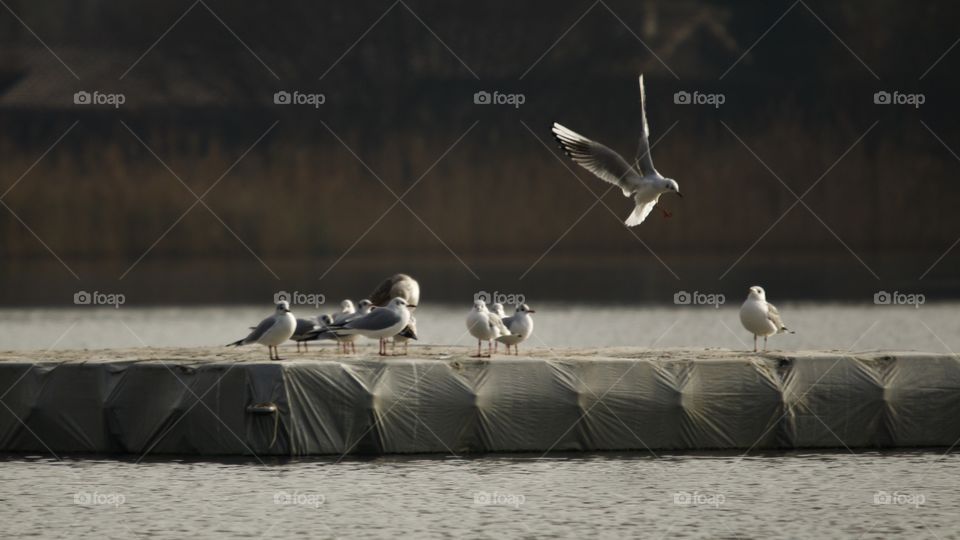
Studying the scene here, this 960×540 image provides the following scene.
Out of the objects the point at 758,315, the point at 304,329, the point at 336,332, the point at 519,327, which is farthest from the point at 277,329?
the point at 758,315

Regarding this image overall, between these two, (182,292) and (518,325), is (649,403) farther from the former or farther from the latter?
(182,292)

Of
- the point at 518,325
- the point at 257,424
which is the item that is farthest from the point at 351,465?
the point at 518,325

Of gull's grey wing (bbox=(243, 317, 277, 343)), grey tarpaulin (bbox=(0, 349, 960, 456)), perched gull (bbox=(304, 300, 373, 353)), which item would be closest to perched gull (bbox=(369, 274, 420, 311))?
perched gull (bbox=(304, 300, 373, 353))

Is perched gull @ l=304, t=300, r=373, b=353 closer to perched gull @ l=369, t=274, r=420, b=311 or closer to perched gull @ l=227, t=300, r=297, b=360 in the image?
perched gull @ l=227, t=300, r=297, b=360

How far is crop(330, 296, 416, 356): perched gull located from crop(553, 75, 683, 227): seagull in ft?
11.4

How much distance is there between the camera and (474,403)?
25000mm

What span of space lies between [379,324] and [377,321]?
5 cm

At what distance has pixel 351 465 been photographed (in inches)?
970

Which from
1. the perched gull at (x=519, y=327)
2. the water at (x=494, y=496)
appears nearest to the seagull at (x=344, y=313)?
the perched gull at (x=519, y=327)

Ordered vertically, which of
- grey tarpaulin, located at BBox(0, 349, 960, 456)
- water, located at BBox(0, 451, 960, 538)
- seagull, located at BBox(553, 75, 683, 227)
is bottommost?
water, located at BBox(0, 451, 960, 538)

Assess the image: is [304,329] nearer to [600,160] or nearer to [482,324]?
[482,324]

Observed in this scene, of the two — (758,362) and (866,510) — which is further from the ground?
(758,362)

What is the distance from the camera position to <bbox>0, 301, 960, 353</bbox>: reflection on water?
47266mm

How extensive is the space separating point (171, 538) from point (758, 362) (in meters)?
9.37
